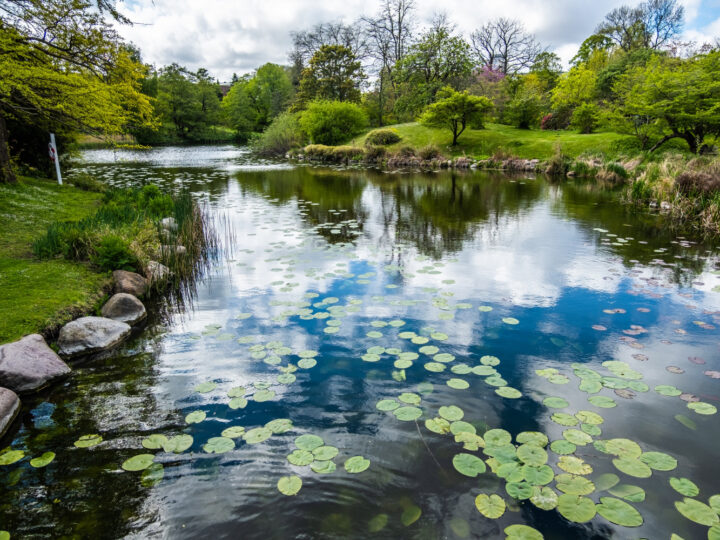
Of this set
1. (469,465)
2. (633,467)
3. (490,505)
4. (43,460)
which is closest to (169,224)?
(43,460)

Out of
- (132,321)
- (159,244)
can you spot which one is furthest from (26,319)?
(159,244)

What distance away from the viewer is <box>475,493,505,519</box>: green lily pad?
2176mm

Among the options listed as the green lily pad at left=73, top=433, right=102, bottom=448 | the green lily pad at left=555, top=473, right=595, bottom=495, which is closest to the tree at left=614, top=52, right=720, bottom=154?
the green lily pad at left=555, top=473, right=595, bottom=495

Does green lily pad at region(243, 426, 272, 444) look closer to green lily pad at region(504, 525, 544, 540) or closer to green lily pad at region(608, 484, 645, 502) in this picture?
green lily pad at region(504, 525, 544, 540)

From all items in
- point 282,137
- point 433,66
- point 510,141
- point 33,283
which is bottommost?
point 33,283

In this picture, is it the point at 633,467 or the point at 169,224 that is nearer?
the point at 633,467

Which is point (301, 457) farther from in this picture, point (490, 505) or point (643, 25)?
point (643, 25)

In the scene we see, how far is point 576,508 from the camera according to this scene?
2184 millimetres

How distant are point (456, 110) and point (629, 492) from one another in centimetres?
2644

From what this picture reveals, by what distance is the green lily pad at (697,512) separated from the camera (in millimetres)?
2092

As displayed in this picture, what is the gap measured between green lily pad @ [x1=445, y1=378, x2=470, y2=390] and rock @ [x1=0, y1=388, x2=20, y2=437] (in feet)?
11.3

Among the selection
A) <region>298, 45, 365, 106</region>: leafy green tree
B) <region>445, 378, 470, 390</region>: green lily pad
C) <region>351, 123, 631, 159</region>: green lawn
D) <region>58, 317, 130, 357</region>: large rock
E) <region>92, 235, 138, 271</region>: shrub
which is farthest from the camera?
<region>298, 45, 365, 106</region>: leafy green tree

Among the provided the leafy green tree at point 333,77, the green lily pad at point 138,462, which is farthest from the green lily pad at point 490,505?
the leafy green tree at point 333,77

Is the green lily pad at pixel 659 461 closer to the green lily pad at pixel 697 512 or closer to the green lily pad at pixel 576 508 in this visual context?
the green lily pad at pixel 697 512
